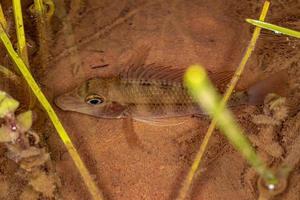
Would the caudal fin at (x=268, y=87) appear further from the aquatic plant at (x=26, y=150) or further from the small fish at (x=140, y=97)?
the aquatic plant at (x=26, y=150)

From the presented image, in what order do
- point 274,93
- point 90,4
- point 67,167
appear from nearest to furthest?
point 67,167 → point 274,93 → point 90,4

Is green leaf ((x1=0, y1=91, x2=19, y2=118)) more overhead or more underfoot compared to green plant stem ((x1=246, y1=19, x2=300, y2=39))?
more underfoot

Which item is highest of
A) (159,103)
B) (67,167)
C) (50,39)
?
(50,39)

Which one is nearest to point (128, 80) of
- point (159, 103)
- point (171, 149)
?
point (159, 103)

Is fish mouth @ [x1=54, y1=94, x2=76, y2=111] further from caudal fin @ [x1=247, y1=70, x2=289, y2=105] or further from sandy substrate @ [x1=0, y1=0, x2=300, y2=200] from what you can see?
caudal fin @ [x1=247, y1=70, x2=289, y2=105]

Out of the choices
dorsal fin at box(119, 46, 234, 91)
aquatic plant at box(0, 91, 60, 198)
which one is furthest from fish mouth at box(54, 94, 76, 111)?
dorsal fin at box(119, 46, 234, 91)

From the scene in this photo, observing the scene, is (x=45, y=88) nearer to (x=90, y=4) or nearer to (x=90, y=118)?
(x=90, y=118)
